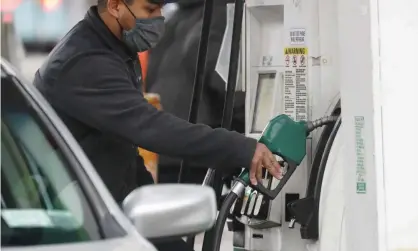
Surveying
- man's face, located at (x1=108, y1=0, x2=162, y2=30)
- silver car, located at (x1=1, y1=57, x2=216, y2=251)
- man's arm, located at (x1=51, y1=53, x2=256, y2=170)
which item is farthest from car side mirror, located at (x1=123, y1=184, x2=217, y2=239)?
man's face, located at (x1=108, y1=0, x2=162, y2=30)

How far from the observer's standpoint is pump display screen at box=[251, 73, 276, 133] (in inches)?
134

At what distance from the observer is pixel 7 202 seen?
1.96m

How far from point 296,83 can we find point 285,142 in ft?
1.09

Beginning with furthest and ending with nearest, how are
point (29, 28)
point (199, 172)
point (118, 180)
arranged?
point (29, 28) → point (199, 172) → point (118, 180)

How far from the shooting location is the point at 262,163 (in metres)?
2.90

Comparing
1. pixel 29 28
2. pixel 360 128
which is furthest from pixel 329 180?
pixel 29 28

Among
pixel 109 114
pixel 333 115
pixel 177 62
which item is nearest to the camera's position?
pixel 109 114

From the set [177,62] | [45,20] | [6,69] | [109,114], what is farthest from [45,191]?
[177,62]

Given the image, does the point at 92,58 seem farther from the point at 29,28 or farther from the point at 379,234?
the point at 29,28

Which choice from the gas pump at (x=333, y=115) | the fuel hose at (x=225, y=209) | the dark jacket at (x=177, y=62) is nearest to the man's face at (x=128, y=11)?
the gas pump at (x=333, y=115)

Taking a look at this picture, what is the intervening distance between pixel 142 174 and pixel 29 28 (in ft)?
7.12

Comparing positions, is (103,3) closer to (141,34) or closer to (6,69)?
(141,34)

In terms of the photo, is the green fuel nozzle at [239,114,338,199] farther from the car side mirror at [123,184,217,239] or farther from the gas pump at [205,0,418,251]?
the car side mirror at [123,184,217,239]

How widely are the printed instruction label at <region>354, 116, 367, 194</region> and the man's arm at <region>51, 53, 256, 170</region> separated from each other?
0.38 m
